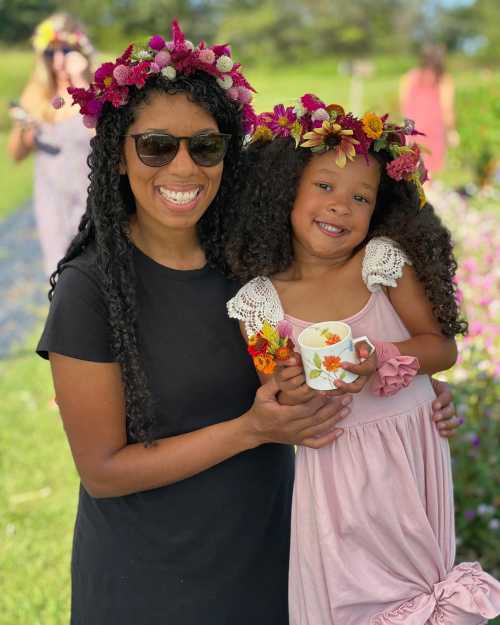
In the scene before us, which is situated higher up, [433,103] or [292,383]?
[433,103]

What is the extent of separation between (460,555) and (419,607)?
164cm

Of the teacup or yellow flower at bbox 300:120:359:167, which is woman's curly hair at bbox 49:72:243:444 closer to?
yellow flower at bbox 300:120:359:167

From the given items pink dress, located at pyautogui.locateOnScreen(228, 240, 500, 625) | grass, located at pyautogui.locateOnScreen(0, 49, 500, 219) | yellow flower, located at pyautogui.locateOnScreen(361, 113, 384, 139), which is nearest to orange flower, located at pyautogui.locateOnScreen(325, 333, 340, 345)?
pink dress, located at pyautogui.locateOnScreen(228, 240, 500, 625)

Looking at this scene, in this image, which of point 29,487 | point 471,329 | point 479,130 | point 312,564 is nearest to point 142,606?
point 312,564

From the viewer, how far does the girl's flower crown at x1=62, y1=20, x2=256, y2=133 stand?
1883 mm

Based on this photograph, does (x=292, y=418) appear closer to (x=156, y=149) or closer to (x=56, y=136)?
(x=156, y=149)

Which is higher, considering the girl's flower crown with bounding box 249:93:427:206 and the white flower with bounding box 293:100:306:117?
the white flower with bounding box 293:100:306:117

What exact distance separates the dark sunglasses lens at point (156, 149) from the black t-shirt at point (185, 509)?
24cm

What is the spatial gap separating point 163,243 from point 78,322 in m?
0.34

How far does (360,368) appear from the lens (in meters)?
1.88

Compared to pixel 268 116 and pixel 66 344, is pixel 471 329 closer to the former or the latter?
pixel 268 116

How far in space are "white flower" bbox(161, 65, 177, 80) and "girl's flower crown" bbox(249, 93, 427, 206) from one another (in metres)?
0.40

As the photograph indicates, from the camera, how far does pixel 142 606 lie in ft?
6.66

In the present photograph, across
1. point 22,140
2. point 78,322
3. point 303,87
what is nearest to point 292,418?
point 78,322
